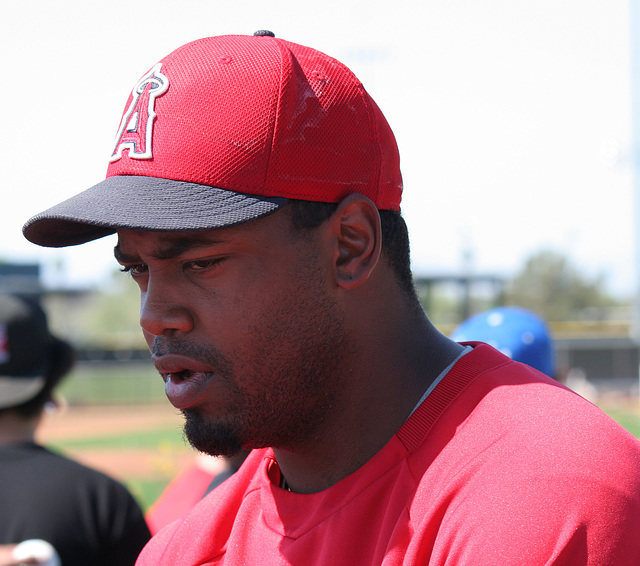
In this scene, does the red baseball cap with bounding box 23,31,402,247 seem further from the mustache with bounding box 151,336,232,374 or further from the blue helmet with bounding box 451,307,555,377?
the blue helmet with bounding box 451,307,555,377

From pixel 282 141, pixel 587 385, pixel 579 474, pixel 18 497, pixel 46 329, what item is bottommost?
pixel 587 385

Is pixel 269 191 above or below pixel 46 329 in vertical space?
above

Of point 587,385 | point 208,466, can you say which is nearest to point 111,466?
point 208,466

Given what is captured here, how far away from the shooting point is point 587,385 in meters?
33.6

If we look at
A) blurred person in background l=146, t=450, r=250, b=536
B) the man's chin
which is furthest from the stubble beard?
blurred person in background l=146, t=450, r=250, b=536

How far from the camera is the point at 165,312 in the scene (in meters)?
1.76

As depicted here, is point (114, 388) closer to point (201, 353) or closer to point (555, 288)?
point (201, 353)

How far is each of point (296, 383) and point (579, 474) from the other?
0.66 meters

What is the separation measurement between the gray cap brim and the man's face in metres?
0.05

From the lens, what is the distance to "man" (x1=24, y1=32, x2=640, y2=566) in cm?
164

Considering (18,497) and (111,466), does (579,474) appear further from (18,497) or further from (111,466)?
(111,466)

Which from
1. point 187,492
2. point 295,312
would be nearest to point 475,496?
point 295,312

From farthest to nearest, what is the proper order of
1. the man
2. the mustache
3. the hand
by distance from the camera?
the hand, the mustache, the man

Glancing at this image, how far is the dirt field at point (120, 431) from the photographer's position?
18547 millimetres
